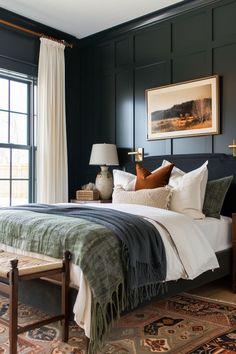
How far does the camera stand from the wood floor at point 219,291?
329 centimetres

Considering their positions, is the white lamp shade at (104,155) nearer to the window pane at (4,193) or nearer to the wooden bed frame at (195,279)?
the wooden bed frame at (195,279)

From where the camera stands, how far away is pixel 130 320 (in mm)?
2705

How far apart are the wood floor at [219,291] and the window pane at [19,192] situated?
8.23 feet

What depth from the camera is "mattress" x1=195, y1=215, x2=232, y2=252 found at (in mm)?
3201

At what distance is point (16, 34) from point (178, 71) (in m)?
2.06

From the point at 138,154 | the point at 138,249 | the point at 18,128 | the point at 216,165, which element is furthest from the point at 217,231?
the point at 18,128

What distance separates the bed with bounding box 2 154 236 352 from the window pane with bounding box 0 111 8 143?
1.59 meters

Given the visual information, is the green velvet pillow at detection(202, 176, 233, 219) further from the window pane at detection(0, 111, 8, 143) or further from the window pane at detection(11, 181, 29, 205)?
the window pane at detection(0, 111, 8, 143)

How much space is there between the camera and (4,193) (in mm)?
4727

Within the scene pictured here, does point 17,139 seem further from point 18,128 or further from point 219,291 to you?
point 219,291

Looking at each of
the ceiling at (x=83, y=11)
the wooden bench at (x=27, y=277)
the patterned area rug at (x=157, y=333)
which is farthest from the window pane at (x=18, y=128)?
the wooden bench at (x=27, y=277)

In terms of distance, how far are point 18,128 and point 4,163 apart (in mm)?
503

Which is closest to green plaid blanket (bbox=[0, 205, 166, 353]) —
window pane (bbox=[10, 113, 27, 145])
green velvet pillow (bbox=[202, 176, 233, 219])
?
green velvet pillow (bbox=[202, 176, 233, 219])

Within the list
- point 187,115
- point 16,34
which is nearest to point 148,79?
point 187,115
